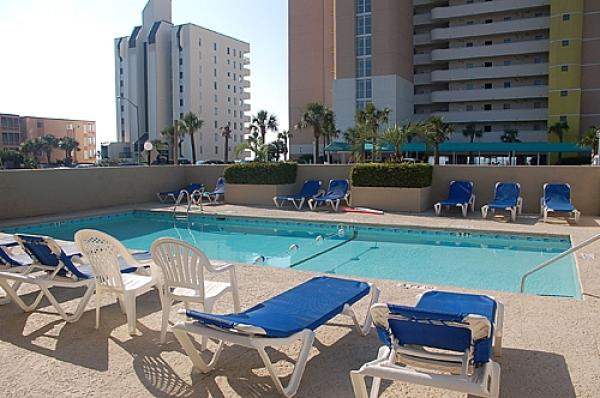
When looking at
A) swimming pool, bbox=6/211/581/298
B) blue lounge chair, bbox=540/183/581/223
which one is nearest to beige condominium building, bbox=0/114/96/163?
swimming pool, bbox=6/211/581/298

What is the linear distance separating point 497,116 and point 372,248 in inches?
1686

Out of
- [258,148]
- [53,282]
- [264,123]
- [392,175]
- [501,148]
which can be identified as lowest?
[53,282]

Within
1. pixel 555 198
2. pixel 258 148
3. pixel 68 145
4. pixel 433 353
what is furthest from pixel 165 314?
pixel 68 145

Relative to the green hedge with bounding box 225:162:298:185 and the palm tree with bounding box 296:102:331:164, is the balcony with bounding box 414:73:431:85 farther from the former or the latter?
the green hedge with bounding box 225:162:298:185

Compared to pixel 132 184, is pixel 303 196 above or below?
below

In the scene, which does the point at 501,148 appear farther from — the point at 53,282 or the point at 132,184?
the point at 53,282

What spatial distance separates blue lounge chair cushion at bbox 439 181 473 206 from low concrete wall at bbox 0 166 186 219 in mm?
9571

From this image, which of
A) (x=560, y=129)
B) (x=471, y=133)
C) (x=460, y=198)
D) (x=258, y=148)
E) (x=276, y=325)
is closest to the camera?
(x=276, y=325)

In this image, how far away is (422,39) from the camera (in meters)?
52.2

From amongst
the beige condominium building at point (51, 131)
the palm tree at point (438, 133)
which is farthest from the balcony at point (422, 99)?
the beige condominium building at point (51, 131)

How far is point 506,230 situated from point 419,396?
7.89 m

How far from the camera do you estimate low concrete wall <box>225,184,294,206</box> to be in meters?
16.2

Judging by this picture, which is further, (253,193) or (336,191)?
(253,193)

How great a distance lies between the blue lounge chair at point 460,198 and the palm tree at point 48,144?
7257 cm
